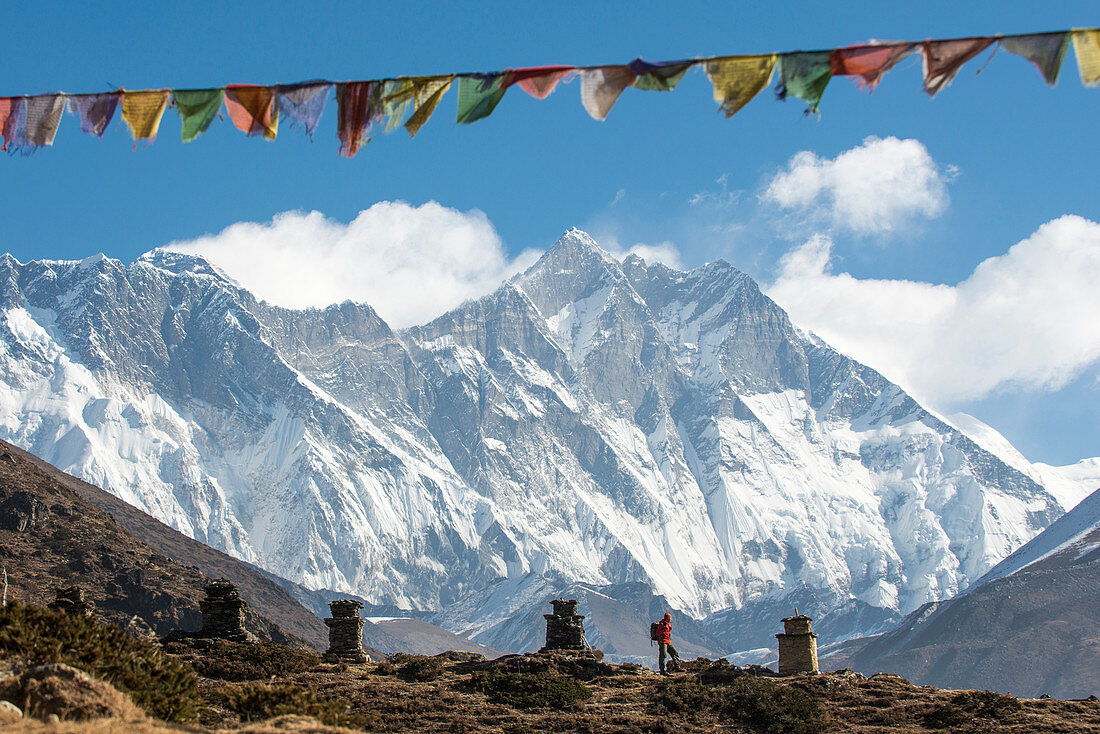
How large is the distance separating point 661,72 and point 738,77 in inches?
37.1

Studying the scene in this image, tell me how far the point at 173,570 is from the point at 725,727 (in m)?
69.3

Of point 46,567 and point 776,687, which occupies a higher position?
point 46,567

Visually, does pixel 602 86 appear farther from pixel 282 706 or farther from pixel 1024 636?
pixel 1024 636

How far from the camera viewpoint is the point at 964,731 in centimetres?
1938

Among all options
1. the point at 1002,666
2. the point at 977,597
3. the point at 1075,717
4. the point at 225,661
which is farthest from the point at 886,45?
the point at 977,597

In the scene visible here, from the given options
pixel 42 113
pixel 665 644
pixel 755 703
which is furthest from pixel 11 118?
pixel 665 644

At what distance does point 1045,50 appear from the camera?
1314cm

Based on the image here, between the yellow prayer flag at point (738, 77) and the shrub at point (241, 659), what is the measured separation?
14.8 m

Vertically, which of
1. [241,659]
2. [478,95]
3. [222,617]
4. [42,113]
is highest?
[42,113]

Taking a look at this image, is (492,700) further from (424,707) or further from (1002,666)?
(1002,666)

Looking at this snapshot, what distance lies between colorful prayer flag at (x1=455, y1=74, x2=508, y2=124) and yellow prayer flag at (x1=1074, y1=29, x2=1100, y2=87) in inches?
267

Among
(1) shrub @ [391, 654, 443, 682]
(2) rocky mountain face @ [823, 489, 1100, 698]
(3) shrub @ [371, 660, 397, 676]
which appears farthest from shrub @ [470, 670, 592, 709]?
(2) rocky mountain face @ [823, 489, 1100, 698]

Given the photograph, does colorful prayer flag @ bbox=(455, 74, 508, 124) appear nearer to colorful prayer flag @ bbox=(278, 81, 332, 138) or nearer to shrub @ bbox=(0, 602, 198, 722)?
colorful prayer flag @ bbox=(278, 81, 332, 138)

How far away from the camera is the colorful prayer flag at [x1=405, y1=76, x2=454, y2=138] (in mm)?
14734
